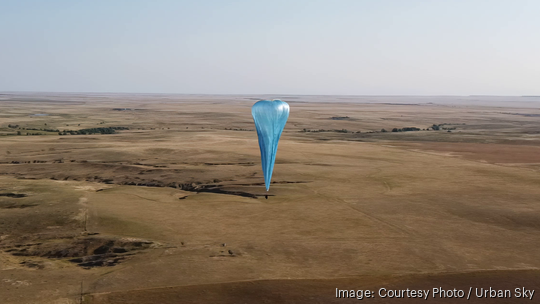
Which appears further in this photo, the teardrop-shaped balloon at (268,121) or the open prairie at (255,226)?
the teardrop-shaped balloon at (268,121)

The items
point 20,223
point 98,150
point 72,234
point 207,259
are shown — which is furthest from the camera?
point 98,150

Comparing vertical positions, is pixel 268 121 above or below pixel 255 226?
above

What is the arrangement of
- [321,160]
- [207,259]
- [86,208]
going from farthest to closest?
1. [321,160]
2. [86,208]
3. [207,259]

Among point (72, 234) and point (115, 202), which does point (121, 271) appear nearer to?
point (72, 234)

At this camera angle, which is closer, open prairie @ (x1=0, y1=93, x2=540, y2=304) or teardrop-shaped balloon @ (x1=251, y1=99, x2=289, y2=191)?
open prairie @ (x1=0, y1=93, x2=540, y2=304)

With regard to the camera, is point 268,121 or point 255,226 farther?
point 268,121

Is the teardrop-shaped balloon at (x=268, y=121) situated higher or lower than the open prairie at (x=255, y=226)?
higher

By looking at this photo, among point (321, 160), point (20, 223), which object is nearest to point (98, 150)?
point (321, 160)

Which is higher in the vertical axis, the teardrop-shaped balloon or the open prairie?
the teardrop-shaped balloon

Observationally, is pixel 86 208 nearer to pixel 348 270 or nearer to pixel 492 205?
pixel 348 270

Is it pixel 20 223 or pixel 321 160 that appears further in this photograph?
pixel 321 160
